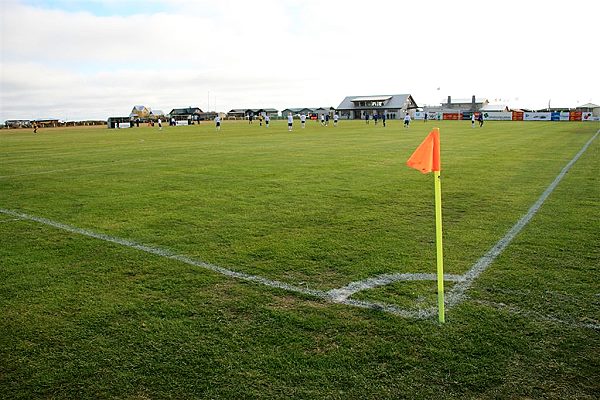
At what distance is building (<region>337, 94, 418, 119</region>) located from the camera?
10881 cm

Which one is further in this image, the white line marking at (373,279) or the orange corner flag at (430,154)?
the white line marking at (373,279)

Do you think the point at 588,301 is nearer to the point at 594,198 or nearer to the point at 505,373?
the point at 505,373

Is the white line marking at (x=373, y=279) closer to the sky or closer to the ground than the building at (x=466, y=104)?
closer to the ground

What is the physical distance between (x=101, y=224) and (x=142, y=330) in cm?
396

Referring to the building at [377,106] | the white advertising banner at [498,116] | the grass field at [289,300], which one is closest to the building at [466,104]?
the building at [377,106]

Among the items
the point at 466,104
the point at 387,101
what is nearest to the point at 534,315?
the point at 387,101

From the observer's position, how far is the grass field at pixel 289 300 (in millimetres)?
3113

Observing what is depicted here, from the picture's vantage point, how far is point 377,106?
112688 mm

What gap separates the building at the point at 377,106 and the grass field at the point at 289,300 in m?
102

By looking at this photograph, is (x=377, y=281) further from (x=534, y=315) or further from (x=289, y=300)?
(x=534, y=315)

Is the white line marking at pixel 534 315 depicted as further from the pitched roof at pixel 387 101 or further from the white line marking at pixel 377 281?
the pitched roof at pixel 387 101

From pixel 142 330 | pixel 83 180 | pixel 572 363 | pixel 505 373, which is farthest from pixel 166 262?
pixel 83 180

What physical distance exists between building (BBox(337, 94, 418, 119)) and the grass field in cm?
10187

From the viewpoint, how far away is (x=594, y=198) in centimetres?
902
